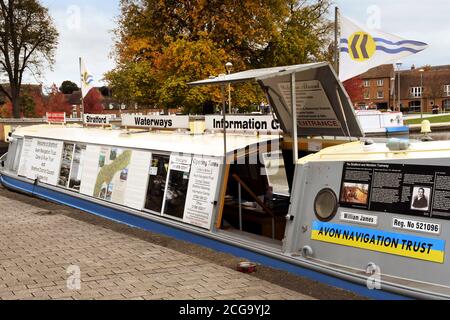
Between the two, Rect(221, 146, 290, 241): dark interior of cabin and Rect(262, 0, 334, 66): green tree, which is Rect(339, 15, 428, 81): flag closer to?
Rect(221, 146, 290, 241): dark interior of cabin

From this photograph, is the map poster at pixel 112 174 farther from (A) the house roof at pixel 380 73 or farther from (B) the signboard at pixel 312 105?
(A) the house roof at pixel 380 73

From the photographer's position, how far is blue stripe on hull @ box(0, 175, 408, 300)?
5055mm

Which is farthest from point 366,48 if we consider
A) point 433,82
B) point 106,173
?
point 433,82

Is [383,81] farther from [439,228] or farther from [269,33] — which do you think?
[439,228]

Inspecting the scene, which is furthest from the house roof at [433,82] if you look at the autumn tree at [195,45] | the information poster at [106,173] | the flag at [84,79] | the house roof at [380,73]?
the information poster at [106,173]

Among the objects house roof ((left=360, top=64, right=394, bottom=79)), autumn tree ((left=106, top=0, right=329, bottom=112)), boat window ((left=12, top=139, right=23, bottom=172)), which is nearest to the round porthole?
boat window ((left=12, top=139, right=23, bottom=172))

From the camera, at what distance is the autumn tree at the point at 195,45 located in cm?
2766

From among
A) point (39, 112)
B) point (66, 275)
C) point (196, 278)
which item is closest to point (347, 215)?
point (196, 278)

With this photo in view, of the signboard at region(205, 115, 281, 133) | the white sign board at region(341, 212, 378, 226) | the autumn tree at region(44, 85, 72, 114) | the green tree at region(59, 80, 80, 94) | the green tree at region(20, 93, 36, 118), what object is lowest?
the white sign board at region(341, 212, 378, 226)

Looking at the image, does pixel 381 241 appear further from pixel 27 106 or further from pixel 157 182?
pixel 27 106

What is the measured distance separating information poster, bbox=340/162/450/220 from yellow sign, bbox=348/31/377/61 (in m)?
2.94

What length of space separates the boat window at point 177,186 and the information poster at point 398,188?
2902 millimetres

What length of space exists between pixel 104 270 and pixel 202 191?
184 centimetres

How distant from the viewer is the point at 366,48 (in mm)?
7664
